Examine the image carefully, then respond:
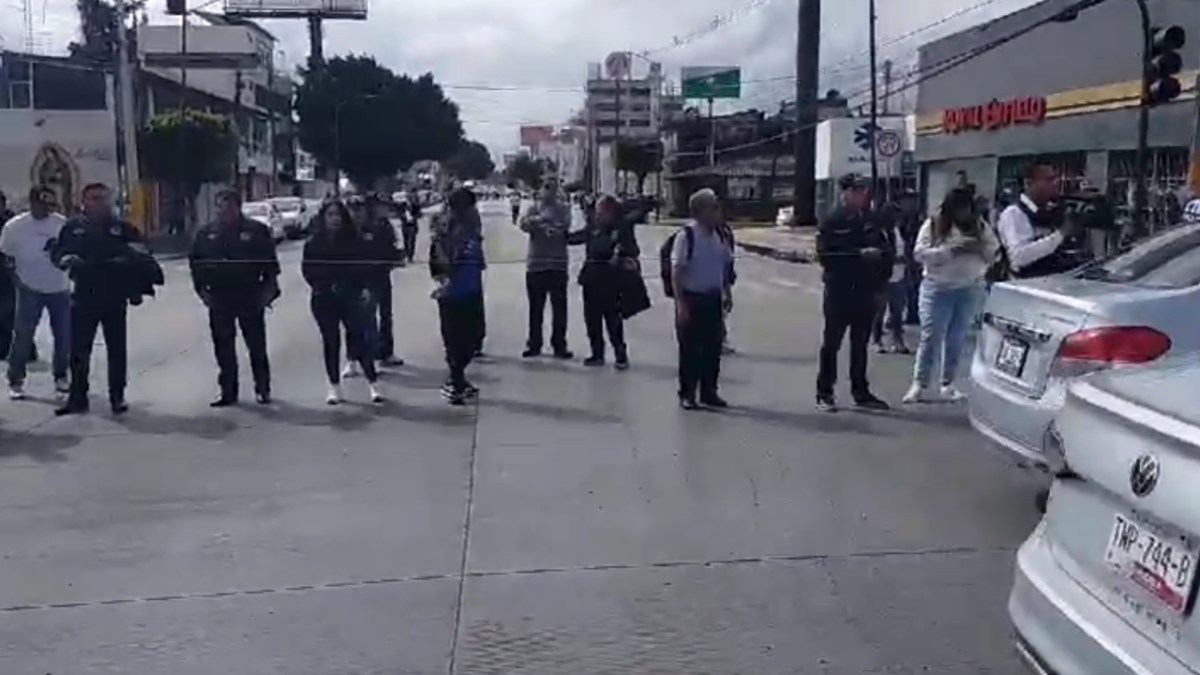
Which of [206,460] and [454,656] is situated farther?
[206,460]

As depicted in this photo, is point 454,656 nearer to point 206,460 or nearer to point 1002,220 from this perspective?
point 206,460

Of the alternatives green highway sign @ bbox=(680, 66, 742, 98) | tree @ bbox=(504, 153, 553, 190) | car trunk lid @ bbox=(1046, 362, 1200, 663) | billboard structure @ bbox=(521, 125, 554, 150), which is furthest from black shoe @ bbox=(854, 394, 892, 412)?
billboard structure @ bbox=(521, 125, 554, 150)

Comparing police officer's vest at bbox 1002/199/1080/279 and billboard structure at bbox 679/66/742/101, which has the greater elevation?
billboard structure at bbox 679/66/742/101

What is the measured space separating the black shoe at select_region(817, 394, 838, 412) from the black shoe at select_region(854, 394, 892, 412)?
0.52ft

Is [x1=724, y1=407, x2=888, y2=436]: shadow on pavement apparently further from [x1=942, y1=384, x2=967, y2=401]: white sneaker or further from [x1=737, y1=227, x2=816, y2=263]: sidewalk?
[x1=737, y1=227, x2=816, y2=263]: sidewalk

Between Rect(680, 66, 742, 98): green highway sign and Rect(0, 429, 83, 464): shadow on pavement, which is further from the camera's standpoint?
Rect(680, 66, 742, 98): green highway sign

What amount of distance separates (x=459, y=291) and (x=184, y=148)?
40494 mm

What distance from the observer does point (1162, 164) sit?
2567cm

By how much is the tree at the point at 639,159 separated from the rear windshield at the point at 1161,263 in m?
80.8

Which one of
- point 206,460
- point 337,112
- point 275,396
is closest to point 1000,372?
point 206,460

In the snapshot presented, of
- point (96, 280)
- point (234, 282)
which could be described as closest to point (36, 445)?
point (96, 280)

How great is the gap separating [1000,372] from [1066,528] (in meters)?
3.43

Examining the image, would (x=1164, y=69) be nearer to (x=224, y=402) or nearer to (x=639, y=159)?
(x=224, y=402)

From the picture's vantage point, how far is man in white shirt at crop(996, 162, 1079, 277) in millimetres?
9820
